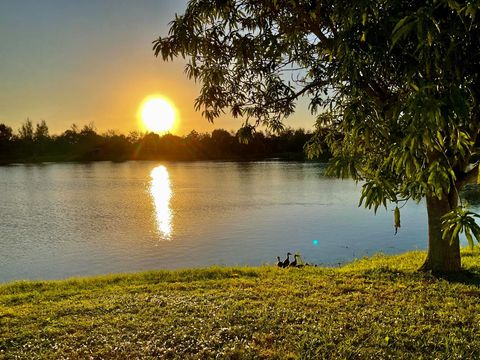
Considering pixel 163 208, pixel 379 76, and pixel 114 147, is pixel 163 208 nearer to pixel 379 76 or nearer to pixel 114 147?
pixel 379 76

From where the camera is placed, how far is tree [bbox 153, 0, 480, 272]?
10.4 ft

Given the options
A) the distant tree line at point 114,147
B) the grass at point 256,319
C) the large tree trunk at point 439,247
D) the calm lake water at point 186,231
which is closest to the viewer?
the grass at point 256,319

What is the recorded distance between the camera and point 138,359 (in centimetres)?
495

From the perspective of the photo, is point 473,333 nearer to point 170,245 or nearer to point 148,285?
point 148,285

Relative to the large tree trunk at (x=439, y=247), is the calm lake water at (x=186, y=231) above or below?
below

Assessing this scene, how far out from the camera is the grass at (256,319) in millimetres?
5172

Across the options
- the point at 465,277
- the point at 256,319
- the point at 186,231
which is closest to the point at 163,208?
the point at 186,231

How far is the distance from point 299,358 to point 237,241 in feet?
47.1

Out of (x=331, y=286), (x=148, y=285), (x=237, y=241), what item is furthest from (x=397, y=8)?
(x=237, y=241)

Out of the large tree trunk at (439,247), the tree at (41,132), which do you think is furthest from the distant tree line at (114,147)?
the large tree trunk at (439,247)

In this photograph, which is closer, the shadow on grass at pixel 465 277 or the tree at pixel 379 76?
the tree at pixel 379 76

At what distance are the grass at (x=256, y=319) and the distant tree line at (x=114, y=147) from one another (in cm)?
9275

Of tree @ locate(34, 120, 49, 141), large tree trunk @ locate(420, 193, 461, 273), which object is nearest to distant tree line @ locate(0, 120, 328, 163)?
tree @ locate(34, 120, 49, 141)

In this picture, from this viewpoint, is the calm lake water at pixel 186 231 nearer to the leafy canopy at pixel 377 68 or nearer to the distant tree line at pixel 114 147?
the leafy canopy at pixel 377 68
